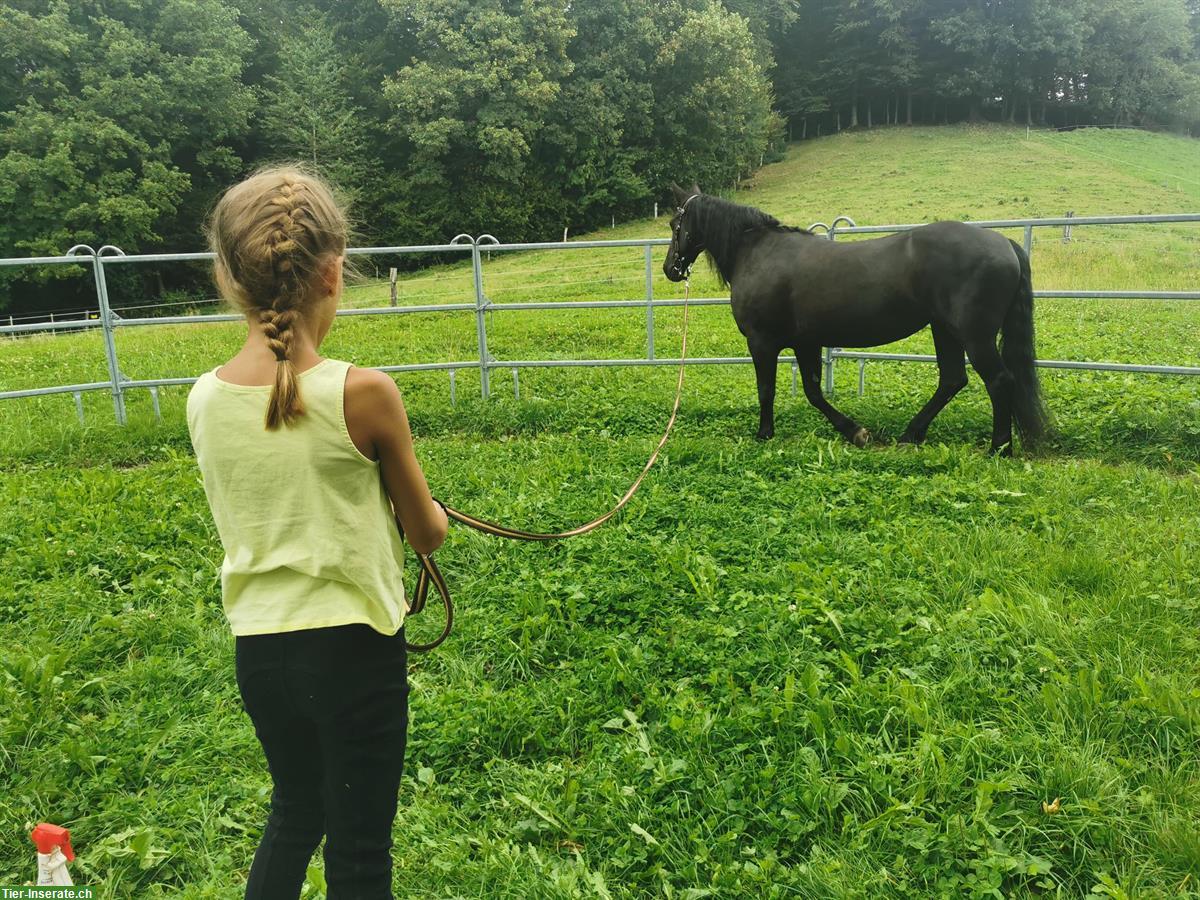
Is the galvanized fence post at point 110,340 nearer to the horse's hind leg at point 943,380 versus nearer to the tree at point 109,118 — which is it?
the horse's hind leg at point 943,380

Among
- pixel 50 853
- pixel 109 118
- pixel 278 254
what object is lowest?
pixel 50 853

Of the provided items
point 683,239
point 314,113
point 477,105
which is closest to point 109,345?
point 683,239

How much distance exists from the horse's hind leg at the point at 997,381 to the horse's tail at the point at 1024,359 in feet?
0.23

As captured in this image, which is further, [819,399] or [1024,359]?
[819,399]

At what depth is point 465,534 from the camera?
13.4 ft

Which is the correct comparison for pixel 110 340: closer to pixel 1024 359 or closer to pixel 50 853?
pixel 50 853

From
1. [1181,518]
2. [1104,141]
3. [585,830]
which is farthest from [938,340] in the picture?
[1104,141]

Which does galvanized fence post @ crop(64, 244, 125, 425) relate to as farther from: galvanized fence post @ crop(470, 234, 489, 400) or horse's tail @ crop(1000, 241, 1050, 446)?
horse's tail @ crop(1000, 241, 1050, 446)

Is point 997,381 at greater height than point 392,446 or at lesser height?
lesser

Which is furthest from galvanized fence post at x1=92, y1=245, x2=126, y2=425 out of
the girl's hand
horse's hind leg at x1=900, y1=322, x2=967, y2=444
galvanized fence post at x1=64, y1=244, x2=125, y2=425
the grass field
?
horse's hind leg at x1=900, y1=322, x2=967, y2=444

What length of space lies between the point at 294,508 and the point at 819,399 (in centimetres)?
499

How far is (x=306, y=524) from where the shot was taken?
4.64 ft

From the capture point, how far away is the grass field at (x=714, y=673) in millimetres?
2018

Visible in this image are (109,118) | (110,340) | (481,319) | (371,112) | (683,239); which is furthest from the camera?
(371,112)
